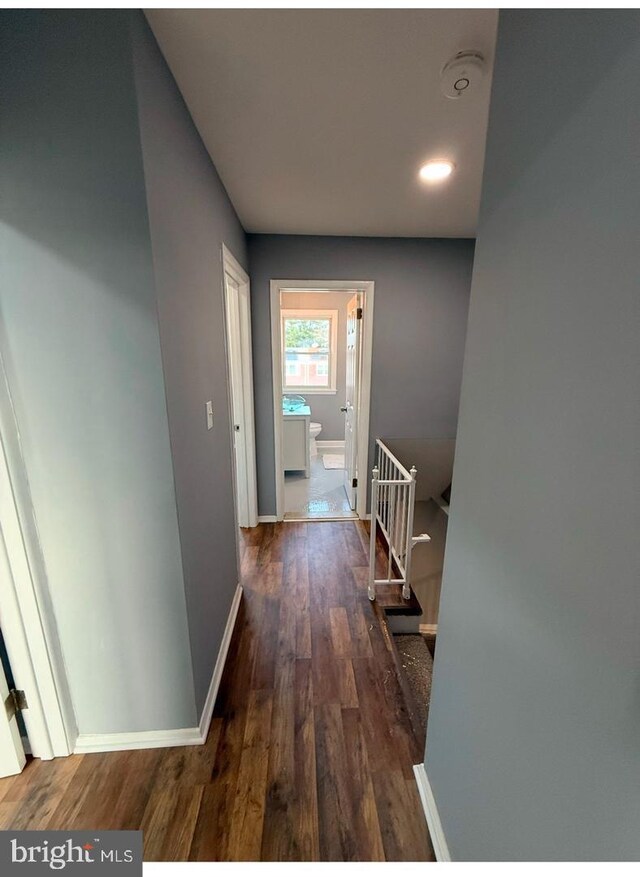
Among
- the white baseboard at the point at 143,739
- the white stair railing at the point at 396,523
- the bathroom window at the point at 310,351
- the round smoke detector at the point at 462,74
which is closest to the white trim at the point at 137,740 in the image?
→ the white baseboard at the point at 143,739

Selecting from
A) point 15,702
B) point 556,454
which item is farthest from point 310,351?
point 556,454

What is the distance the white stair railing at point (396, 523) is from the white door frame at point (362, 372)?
36cm

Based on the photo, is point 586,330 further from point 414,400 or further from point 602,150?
point 414,400

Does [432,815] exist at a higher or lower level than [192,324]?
lower

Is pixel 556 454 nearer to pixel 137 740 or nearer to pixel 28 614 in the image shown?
pixel 28 614

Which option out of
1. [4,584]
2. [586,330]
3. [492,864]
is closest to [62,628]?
[4,584]

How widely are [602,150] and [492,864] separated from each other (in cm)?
137

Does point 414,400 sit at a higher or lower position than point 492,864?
higher

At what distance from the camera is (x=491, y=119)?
0.81 metres

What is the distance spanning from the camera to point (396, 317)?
9.69 feet

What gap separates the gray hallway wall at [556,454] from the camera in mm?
475

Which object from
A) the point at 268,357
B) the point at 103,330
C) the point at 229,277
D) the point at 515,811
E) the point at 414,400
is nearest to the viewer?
the point at 515,811

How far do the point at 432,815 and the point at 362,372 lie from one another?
2671 mm

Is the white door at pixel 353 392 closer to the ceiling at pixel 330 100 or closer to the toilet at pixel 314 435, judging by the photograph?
the ceiling at pixel 330 100
